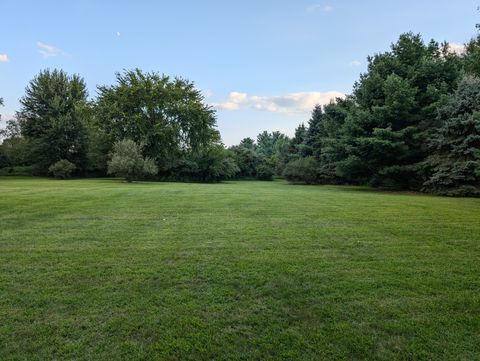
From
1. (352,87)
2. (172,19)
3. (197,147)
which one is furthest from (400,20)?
(197,147)

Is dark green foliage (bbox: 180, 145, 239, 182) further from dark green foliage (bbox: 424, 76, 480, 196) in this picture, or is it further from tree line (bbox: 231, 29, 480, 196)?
dark green foliage (bbox: 424, 76, 480, 196)

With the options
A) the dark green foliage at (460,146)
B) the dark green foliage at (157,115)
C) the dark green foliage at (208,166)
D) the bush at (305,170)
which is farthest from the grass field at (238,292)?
the dark green foliage at (208,166)

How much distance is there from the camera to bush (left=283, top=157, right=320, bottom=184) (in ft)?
A: 102

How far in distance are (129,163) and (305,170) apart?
52.7ft

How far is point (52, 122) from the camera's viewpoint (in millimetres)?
37031

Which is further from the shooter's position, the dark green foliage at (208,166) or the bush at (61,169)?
the dark green foliage at (208,166)

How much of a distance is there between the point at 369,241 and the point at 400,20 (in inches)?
558

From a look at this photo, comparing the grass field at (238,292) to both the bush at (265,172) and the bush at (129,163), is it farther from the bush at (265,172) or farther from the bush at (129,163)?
the bush at (265,172)

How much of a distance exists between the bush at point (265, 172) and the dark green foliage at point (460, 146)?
28299 millimetres

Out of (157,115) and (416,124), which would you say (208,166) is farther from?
(416,124)

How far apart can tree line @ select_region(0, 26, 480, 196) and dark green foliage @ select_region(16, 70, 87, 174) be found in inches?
4.7

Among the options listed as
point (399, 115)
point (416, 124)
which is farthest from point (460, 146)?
point (399, 115)

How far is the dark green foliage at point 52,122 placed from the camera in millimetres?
37250

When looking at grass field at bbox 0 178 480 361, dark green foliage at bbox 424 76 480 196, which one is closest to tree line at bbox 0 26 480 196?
dark green foliage at bbox 424 76 480 196
